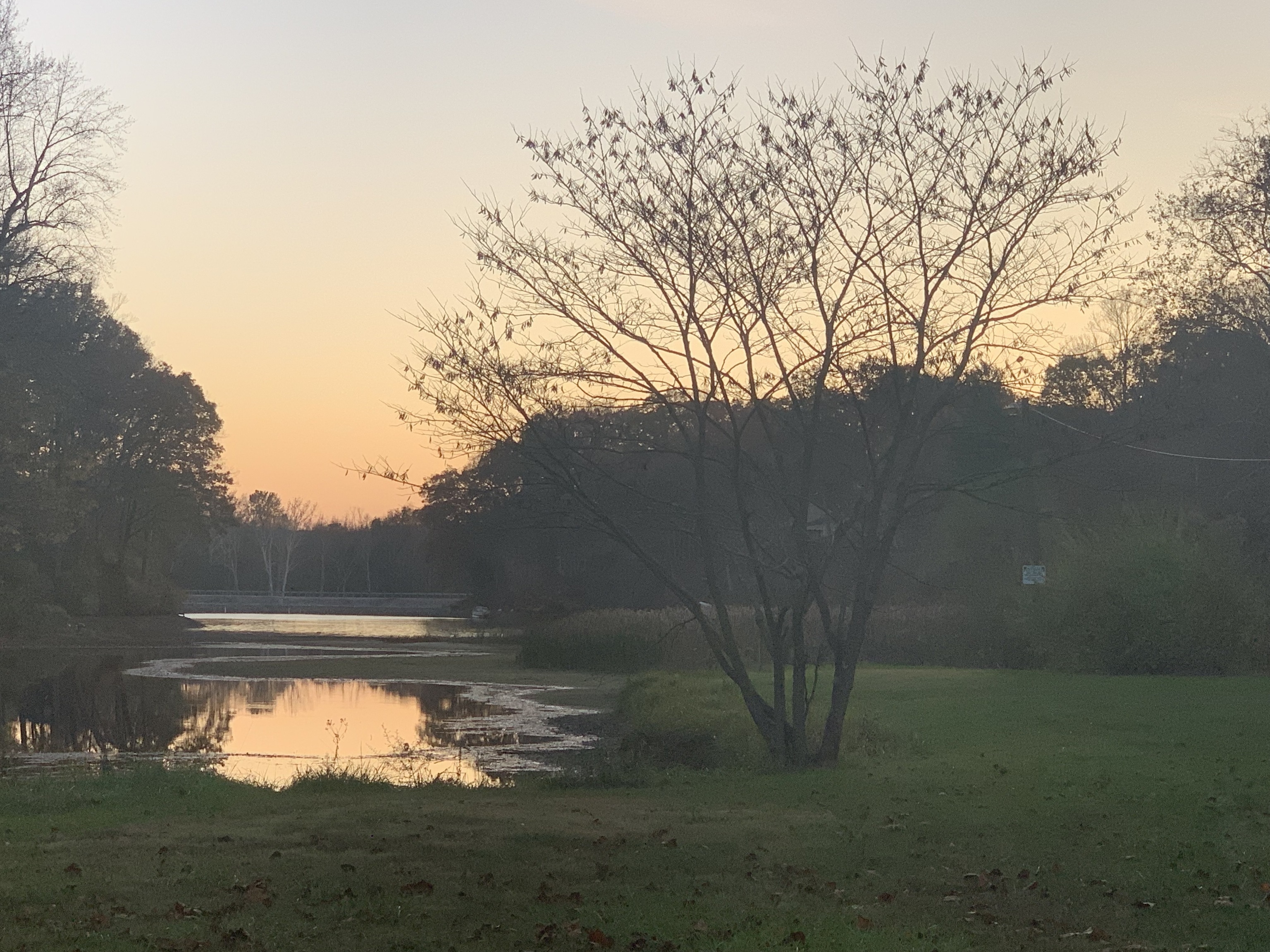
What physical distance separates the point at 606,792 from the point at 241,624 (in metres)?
65.8

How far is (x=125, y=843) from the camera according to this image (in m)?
10.0

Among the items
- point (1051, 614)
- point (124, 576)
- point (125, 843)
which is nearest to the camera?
point (125, 843)

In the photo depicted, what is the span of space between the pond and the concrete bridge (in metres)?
49.5

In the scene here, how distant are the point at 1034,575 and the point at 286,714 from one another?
1592 cm

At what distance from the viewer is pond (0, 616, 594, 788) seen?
66.1 ft

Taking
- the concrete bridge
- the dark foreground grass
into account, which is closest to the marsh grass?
the dark foreground grass

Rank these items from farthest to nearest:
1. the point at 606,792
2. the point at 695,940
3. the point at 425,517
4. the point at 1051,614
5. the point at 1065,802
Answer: the point at 425,517, the point at 1051,614, the point at 606,792, the point at 1065,802, the point at 695,940

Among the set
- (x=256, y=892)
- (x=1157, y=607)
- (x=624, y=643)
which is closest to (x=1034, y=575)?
→ (x=1157, y=607)

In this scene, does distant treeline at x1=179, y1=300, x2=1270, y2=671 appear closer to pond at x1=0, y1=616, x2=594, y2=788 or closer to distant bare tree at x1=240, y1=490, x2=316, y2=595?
pond at x1=0, y1=616, x2=594, y2=788

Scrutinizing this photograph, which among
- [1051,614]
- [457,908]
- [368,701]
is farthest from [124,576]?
[457,908]

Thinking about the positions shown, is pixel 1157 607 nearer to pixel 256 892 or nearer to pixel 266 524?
pixel 256 892

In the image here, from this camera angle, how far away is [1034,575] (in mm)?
29641

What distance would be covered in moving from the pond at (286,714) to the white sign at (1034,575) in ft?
32.3

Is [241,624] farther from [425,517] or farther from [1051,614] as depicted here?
[1051,614]
